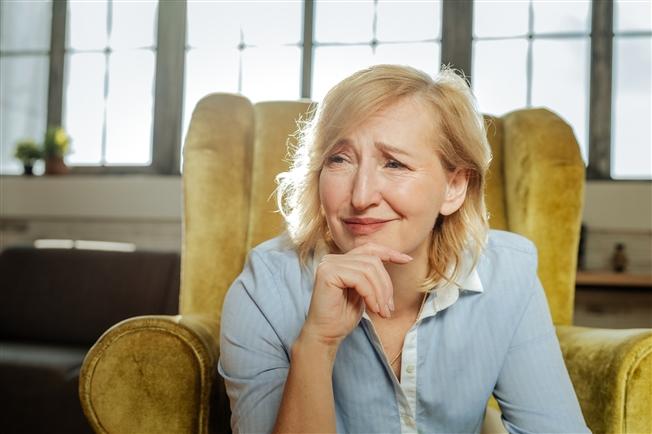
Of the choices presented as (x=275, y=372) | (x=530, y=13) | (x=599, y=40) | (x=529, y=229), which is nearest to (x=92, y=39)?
(x=530, y=13)

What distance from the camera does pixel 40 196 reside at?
4250 millimetres

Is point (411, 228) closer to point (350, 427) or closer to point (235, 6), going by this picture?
point (350, 427)

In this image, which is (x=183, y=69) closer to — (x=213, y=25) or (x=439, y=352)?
(x=213, y=25)

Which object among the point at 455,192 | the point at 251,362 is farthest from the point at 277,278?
the point at 455,192

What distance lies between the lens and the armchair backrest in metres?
1.86

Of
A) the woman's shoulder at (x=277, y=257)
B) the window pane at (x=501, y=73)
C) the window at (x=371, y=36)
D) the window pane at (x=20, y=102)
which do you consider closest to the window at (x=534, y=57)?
the window pane at (x=501, y=73)

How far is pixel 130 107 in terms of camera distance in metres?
4.45

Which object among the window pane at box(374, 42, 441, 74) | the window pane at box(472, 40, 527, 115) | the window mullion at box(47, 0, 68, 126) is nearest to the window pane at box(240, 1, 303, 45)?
the window pane at box(374, 42, 441, 74)

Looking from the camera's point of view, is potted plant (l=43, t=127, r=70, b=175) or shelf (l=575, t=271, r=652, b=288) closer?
shelf (l=575, t=271, r=652, b=288)

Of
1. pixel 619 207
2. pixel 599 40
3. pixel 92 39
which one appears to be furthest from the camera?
pixel 92 39

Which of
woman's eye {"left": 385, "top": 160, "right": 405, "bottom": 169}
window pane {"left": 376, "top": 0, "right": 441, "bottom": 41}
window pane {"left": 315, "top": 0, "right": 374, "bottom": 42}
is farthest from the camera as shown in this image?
window pane {"left": 315, "top": 0, "right": 374, "bottom": 42}

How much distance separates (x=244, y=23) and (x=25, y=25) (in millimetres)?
1579

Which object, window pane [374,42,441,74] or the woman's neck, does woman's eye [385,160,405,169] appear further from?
window pane [374,42,441,74]

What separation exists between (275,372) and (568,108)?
3052 millimetres
